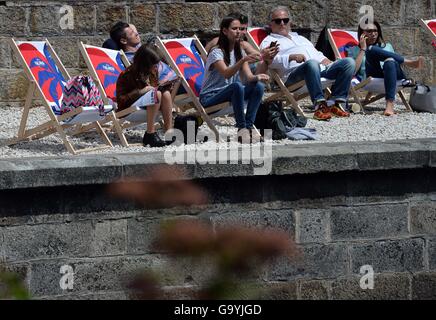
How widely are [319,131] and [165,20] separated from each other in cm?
256

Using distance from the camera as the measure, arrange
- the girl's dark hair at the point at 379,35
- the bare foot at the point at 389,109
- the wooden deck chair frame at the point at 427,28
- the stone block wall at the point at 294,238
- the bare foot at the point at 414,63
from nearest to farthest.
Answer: the stone block wall at the point at 294,238 → the bare foot at the point at 389,109 → the girl's dark hair at the point at 379,35 → the bare foot at the point at 414,63 → the wooden deck chair frame at the point at 427,28

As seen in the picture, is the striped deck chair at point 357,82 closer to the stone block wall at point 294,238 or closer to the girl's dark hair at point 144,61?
the girl's dark hair at point 144,61

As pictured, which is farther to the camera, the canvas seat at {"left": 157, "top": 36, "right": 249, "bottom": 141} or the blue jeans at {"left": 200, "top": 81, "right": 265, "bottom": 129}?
the canvas seat at {"left": 157, "top": 36, "right": 249, "bottom": 141}

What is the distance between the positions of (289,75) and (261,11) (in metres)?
1.43

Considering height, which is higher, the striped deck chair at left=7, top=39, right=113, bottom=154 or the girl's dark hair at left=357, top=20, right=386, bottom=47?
the girl's dark hair at left=357, top=20, right=386, bottom=47

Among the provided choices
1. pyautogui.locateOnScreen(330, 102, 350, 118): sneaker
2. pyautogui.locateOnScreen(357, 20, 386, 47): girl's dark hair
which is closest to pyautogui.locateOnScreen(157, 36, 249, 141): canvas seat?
pyautogui.locateOnScreen(330, 102, 350, 118): sneaker

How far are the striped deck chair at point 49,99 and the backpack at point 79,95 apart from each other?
0.07 meters

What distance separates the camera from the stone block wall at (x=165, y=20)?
1084 centimetres

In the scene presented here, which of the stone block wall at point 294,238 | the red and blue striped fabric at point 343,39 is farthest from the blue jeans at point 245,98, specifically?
the red and blue striped fabric at point 343,39

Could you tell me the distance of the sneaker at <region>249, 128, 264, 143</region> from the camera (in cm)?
854

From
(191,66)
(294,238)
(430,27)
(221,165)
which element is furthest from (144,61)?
(430,27)

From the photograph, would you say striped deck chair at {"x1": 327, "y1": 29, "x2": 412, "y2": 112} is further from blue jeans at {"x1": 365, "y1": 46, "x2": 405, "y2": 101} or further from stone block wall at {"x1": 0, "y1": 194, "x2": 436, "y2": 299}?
stone block wall at {"x1": 0, "y1": 194, "x2": 436, "y2": 299}

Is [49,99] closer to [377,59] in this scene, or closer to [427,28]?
[377,59]

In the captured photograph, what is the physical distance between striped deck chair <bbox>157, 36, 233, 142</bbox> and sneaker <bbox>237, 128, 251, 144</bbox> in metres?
0.35
